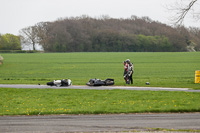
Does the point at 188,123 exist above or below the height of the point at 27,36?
below

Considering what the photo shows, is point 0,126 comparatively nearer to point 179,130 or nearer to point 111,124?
point 111,124

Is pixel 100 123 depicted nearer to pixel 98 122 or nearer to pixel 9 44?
pixel 98 122

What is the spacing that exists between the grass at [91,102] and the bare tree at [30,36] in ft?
528

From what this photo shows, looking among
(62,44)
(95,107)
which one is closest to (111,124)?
(95,107)

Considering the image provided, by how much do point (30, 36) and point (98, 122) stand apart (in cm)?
17668

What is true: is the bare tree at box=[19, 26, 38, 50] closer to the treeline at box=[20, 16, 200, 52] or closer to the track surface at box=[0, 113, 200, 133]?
the treeline at box=[20, 16, 200, 52]

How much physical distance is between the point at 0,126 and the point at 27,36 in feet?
580

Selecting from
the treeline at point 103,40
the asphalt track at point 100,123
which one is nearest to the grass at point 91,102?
the asphalt track at point 100,123

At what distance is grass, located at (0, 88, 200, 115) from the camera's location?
1645cm

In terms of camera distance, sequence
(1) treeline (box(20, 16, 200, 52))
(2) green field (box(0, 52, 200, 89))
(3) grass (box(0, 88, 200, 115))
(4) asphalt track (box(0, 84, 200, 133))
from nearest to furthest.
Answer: (4) asphalt track (box(0, 84, 200, 133)) < (3) grass (box(0, 88, 200, 115)) < (2) green field (box(0, 52, 200, 89)) < (1) treeline (box(20, 16, 200, 52))

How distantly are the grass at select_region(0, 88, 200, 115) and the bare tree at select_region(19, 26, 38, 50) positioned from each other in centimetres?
16081

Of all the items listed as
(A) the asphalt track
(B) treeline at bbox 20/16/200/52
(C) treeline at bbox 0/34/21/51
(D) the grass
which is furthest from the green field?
(C) treeline at bbox 0/34/21/51

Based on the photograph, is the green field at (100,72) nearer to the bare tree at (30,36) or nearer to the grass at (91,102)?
the grass at (91,102)

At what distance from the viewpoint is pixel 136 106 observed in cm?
1744
